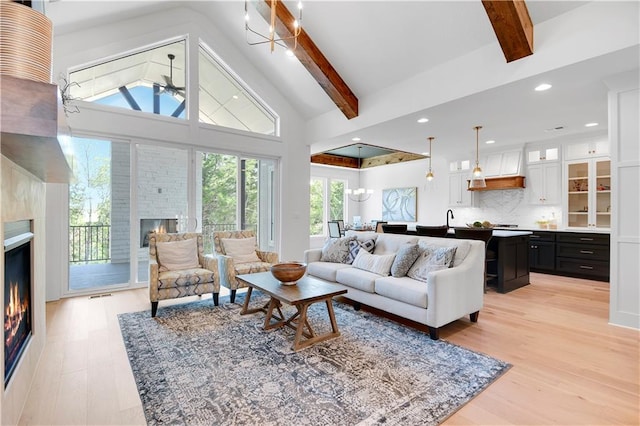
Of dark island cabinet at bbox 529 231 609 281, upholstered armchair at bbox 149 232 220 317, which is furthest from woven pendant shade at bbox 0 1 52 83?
dark island cabinet at bbox 529 231 609 281

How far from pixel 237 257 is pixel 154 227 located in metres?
1.62

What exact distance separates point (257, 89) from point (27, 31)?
16.2 feet

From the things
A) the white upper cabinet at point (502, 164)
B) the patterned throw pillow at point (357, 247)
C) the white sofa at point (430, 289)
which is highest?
the white upper cabinet at point (502, 164)

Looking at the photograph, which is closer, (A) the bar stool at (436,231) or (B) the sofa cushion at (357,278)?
(B) the sofa cushion at (357,278)

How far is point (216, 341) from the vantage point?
2830 millimetres

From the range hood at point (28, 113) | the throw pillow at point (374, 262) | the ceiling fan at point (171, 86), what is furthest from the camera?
the ceiling fan at point (171, 86)

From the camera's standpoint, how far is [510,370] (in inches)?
93.0

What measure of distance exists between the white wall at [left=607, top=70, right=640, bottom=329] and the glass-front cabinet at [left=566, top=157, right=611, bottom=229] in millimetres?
2862

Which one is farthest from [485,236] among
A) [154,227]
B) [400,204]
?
[154,227]

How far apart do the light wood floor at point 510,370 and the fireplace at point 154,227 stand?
112 cm

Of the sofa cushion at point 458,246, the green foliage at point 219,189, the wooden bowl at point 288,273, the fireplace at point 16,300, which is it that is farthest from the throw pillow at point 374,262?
the fireplace at point 16,300

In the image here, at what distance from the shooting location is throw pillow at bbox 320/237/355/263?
170 inches

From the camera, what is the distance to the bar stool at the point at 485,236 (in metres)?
4.44

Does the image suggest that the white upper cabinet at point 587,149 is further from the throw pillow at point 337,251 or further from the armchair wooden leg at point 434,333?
the armchair wooden leg at point 434,333
